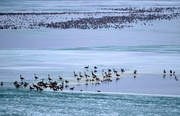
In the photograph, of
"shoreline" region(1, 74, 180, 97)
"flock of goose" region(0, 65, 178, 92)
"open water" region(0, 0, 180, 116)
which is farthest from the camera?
"flock of goose" region(0, 65, 178, 92)

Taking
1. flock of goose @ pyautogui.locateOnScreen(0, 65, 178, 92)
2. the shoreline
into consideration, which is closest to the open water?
the shoreline

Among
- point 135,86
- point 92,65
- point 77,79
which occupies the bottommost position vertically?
point 135,86

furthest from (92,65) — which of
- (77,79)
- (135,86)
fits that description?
(135,86)

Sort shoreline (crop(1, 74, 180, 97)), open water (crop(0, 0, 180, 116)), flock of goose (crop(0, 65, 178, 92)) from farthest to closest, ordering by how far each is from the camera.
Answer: flock of goose (crop(0, 65, 178, 92)) → shoreline (crop(1, 74, 180, 97)) → open water (crop(0, 0, 180, 116))

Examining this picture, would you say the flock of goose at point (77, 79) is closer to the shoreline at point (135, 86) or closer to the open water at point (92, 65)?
the shoreline at point (135, 86)

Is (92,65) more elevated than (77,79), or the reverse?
(92,65)

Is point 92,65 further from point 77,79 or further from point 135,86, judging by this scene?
point 135,86

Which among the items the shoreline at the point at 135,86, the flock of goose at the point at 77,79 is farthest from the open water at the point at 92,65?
the flock of goose at the point at 77,79

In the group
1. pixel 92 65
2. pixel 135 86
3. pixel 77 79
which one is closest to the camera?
pixel 135 86

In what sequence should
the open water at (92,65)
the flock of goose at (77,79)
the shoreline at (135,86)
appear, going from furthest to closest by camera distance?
the flock of goose at (77,79)
the shoreline at (135,86)
the open water at (92,65)

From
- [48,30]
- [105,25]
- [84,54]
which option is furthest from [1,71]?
[105,25]

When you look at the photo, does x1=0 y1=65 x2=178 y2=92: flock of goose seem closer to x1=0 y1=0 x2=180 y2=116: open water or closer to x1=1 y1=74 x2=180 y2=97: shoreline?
x1=1 y1=74 x2=180 y2=97: shoreline

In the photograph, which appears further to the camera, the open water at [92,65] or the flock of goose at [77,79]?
the flock of goose at [77,79]

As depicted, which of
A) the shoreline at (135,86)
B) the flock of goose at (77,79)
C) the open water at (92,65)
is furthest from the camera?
the flock of goose at (77,79)
